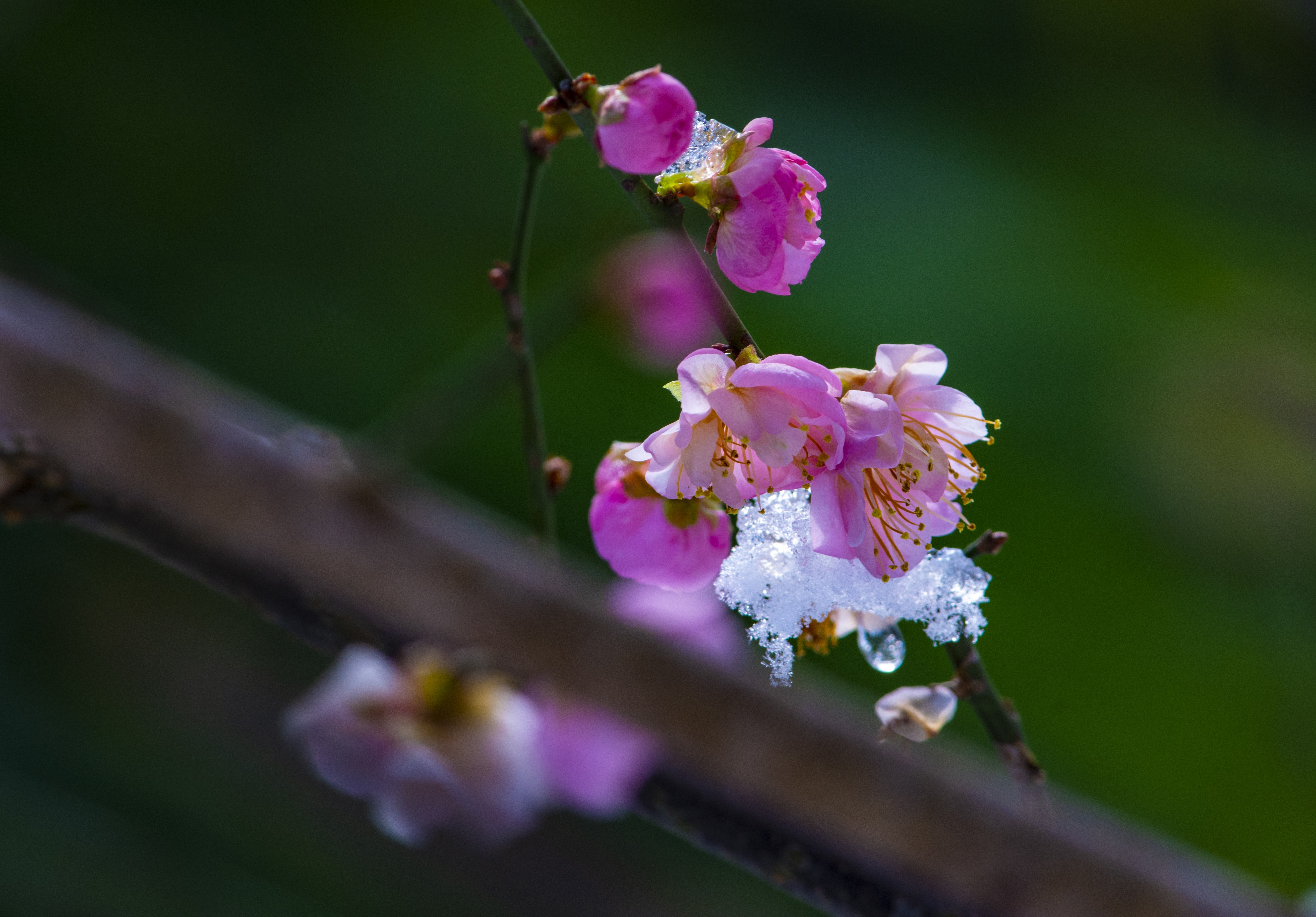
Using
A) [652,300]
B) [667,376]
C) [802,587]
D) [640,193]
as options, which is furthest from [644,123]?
[667,376]

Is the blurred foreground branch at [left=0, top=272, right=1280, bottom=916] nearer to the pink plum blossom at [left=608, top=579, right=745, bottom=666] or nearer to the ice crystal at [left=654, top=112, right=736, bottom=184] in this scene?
the ice crystal at [left=654, top=112, right=736, bottom=184]

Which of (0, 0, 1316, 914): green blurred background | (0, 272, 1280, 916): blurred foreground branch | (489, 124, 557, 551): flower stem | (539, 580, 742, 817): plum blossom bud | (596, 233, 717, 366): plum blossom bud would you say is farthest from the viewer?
(0, 0, 1316, 914): green blurred background

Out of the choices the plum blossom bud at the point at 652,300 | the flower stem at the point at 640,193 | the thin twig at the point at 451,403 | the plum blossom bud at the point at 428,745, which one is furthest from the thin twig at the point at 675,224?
the plum blossom bud at the point at 652,300

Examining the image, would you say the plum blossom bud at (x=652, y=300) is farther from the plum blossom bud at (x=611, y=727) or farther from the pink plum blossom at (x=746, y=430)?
the pink plum blossom at (x=746, y=430)

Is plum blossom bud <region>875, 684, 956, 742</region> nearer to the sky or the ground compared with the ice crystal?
nearer to the ground

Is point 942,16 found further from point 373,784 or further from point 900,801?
point 900,801

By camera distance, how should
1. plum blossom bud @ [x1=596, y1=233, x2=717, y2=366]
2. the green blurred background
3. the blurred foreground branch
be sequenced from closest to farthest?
the blurred foreground branch → plum blossom bud @ [x1=596, y1=233, x2=717, y2=366] → the green blurred background

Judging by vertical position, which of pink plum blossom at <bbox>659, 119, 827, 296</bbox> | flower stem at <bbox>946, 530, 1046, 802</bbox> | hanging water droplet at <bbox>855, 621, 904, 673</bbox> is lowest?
flower stem at <bbox>946, 530, 1046, 802</bbox>

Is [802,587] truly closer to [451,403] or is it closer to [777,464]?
[777,464]

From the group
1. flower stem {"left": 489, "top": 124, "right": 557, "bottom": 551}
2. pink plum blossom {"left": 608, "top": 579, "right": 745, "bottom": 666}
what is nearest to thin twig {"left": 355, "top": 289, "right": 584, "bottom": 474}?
flower stem {"left": 489, "top": 124, "right": 557, "bottom": 551}
